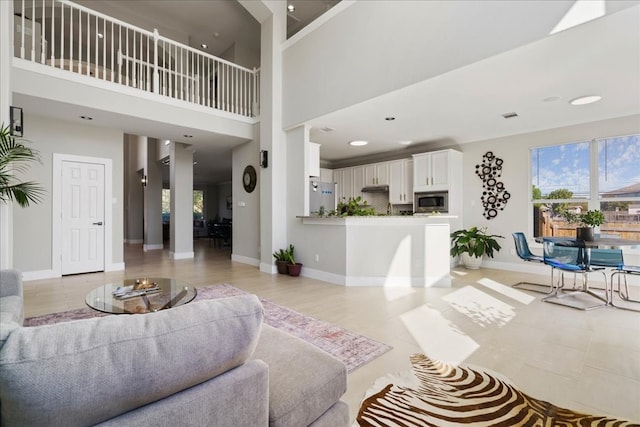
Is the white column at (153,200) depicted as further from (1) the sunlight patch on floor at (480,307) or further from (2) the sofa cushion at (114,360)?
(2) the sofa cushion at (114,360)

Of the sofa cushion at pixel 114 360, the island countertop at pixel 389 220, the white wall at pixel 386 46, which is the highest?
the white wall at pixel 386 46

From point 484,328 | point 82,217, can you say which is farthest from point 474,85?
point 82,217

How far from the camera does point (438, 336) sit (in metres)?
2.70

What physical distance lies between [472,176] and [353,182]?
289cm

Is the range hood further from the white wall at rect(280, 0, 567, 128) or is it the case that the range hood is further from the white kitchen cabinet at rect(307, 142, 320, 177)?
the white wall at rect(280, 0, 567, 128)

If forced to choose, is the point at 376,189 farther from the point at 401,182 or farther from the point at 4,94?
the point at 4,94

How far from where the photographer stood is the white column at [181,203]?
734 centimetres

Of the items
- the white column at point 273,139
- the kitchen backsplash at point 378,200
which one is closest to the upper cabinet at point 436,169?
the kitchen backsplash at point 378,200

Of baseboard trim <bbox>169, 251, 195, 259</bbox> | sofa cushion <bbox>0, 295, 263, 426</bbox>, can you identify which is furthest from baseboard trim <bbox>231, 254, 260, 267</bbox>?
sofa cushion <bbox>0, 295, 263, 426</bbox>

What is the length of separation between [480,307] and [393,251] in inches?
54.4

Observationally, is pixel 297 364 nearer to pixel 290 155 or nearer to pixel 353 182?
pixel 290 155

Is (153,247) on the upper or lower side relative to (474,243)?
lower

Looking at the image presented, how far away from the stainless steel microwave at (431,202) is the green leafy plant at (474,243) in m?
0.61

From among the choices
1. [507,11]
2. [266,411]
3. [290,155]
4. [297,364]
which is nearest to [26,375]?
[266,411]
